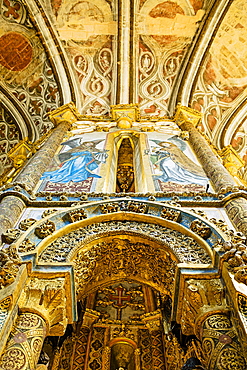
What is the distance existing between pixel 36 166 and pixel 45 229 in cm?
214

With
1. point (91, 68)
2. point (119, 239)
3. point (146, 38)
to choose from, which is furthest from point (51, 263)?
point (146, 38)

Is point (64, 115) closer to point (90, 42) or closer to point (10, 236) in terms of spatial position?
point (90, 42)

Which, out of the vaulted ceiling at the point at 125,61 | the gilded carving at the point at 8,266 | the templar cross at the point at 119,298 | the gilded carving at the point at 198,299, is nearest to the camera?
the gilded carving at the point at 8,266

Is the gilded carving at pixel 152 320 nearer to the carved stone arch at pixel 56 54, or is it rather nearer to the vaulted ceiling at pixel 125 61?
the vaulted ceiling at pixel 125 61

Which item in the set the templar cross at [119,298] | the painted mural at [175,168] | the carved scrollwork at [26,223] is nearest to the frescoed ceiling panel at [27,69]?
the painted mural at [175,168]

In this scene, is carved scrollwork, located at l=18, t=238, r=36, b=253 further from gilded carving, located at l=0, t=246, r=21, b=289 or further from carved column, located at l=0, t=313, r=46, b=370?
carved column, located at l=0, t=313, r=46, b=370

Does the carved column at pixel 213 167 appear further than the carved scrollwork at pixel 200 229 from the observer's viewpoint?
Yes

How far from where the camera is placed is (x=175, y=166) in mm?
6863

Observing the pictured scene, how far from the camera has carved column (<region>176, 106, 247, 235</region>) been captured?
470 centimetres

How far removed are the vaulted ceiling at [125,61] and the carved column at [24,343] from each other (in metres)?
7.85

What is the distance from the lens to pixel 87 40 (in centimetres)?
1133

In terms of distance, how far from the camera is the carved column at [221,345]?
2.91 metres

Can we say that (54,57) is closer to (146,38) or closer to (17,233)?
(146,38)

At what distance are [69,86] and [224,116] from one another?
4580 millimetres
